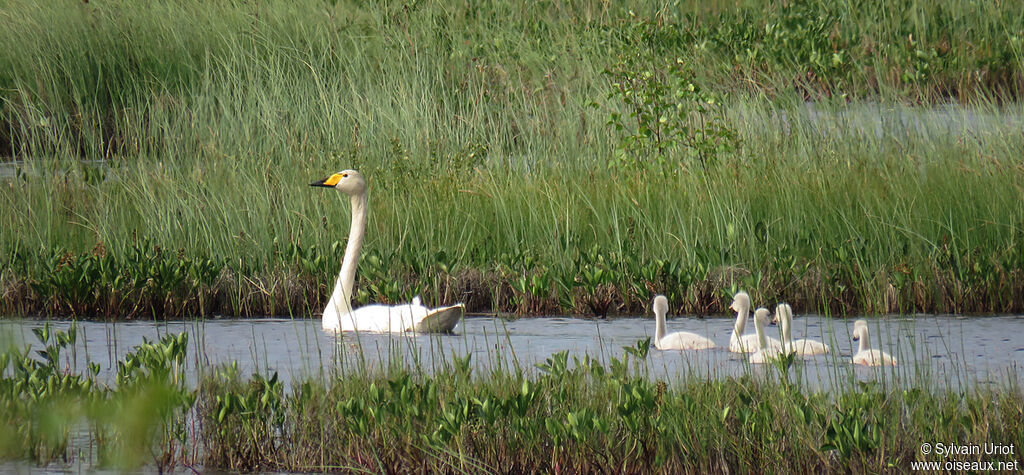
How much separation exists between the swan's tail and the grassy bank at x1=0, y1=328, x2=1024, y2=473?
5.19 feet

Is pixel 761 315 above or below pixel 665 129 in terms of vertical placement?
below

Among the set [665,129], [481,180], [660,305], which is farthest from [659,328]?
[665,129]

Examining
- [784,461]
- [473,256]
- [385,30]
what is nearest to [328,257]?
[473,256]

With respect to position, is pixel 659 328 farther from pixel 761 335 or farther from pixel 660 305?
pixel 761 335

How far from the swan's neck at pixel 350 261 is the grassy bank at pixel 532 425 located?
212 centimetres

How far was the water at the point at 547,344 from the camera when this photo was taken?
19.9ft

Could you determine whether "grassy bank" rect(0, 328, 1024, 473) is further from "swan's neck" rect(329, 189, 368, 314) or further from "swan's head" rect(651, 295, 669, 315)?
"swan's neck" rect(329, 189, 368, 314)

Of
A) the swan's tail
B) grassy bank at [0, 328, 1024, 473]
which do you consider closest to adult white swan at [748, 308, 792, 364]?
grassy bank at [0, 328, 1024, 473]

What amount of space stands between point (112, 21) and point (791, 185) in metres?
8.85

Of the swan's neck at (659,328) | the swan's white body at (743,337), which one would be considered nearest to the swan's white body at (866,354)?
the swan's white body at (743,337)

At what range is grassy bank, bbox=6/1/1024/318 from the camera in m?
8.06

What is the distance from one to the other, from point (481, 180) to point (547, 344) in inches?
133

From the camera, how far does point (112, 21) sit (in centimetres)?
1529

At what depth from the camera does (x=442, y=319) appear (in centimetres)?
700
